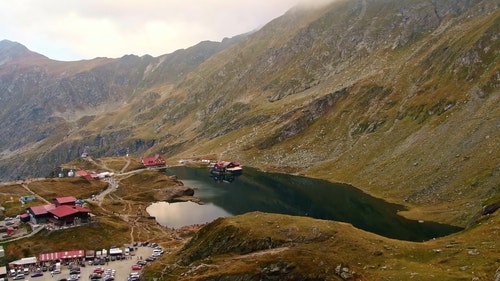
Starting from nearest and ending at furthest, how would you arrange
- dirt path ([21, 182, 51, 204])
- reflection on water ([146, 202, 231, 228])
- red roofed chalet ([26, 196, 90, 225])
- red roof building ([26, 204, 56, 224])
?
red roofed chalet ([26, 196, 90, 225]) < red roof building ([26, 204, 56, 224]) < reflection on water ([146, 202, 231, 228]) < dirt path ([21, 182, 51, 204])

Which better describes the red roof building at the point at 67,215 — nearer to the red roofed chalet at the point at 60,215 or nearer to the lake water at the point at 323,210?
the red roofed chalet at the point at 60,215

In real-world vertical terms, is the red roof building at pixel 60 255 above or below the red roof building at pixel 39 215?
below

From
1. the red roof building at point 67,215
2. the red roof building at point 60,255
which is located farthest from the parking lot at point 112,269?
the red roof building at point 67,215

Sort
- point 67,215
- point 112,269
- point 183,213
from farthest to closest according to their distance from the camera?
point 183,213 < point 67,215 < point 112,269

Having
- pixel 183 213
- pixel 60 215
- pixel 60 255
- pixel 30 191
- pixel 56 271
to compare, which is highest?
pixel 30 191

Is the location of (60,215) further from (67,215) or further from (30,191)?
(30,191)

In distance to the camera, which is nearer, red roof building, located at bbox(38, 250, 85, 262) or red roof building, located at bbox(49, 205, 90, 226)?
red roof building, located at bbox(38, 250, 85, 262)

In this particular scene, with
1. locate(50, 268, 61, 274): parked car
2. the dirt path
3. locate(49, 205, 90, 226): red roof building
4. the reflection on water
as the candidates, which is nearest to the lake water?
the reflection on water

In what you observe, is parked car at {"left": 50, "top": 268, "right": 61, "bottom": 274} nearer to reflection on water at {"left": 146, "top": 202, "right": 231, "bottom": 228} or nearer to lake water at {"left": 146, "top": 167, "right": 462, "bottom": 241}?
reflection on water at {"left": 146, "top": 202, "right": 231, "bottom": 228}

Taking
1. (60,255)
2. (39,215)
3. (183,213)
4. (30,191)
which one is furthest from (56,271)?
(30,191)

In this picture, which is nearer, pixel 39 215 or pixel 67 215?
pixel 67 215

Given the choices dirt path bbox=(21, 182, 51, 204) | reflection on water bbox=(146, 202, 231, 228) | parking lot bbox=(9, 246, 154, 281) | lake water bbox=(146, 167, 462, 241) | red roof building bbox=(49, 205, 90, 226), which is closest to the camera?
parking lot bbox=(9, 246, 154, 281)

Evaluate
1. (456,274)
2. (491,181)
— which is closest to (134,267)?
(456,274)
